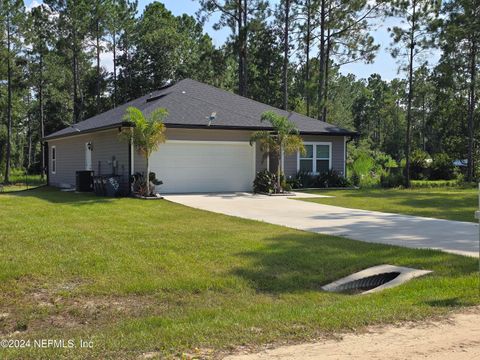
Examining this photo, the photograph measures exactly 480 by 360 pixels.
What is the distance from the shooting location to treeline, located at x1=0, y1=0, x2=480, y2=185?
3058cm

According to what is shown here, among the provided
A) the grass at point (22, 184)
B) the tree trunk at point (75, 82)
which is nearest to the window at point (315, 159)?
the grass at point (22, 184)

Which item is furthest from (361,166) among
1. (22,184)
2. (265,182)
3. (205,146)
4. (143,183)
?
(22,184)

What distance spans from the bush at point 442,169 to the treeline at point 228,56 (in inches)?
64.2

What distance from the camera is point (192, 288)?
6.66 m

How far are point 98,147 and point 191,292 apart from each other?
17976mm

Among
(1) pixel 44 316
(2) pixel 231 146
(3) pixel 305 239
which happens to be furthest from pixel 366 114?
(1) pixel 44 316

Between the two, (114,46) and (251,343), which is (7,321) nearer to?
(251,343)

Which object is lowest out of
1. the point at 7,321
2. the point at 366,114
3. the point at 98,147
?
the point at 7,321

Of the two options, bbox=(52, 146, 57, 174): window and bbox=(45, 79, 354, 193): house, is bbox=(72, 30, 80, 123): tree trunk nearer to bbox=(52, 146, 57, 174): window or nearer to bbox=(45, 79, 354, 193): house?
bbox=(52, 146, 57, 174): window

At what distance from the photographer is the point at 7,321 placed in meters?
5.45

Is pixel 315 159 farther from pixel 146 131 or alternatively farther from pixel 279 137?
pixel 146 131

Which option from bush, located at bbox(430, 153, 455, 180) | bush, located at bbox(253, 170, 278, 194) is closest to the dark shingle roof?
bush, located at bbox(253, 170, 278, 194)

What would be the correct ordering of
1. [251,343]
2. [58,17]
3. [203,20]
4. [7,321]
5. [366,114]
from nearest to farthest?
[251,343] → [7,321] → [203,20] → [58,17] → [366,114]

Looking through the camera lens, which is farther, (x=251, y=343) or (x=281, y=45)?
(x=281, y=45)
